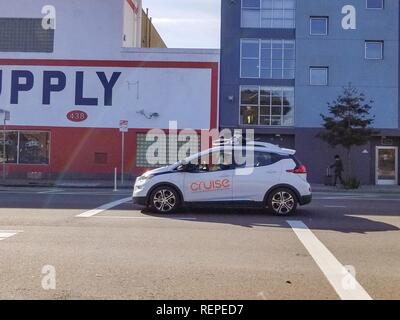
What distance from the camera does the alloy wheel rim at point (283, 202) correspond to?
12.8 m

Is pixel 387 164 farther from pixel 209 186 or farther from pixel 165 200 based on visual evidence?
pixel 165 200

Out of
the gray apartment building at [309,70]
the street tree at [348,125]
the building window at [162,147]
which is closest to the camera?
the street tree at [348,125]

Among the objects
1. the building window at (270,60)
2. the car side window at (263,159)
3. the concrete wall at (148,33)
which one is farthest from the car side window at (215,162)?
the concrete wall at (148,33)

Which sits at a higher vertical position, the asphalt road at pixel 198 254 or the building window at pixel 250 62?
the building window at pixel 250 62

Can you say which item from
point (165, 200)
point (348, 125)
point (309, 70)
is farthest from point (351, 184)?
point (165, 200)

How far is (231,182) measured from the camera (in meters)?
12.8

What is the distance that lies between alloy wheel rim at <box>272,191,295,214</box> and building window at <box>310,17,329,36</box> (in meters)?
19.2

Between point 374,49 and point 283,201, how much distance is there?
19768mm

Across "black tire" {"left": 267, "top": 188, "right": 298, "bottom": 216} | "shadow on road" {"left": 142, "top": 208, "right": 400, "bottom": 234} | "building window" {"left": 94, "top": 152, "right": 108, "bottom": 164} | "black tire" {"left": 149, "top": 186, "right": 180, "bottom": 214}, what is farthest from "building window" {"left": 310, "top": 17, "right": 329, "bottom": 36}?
"black tire" {"left": 149, "top": 186, "right": 180, "bottom": 214}

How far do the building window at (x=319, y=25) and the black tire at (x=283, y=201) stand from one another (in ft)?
62.9

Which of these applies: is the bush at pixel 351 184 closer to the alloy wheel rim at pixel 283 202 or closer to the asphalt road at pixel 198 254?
the asphalt road at pixel 198 254

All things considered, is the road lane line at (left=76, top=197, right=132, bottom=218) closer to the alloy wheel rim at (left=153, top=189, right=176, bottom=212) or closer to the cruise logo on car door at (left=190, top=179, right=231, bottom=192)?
the alloy wheel rim at (left=153, top=189, right=176, bottom=212)

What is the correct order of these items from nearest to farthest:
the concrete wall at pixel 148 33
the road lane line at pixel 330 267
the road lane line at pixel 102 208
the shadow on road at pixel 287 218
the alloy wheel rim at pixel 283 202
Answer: the road lane line at pixel 330 267 < the shadow on road at pixel 287 218 < the road lane line at pixel 102 208 < the alloy wheel rim at pixel 283 202 < the concrete wall at pixel 148 33
